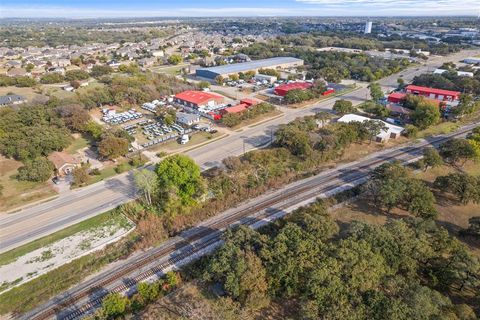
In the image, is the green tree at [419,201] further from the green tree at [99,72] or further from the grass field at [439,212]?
the green tree at [99,72]

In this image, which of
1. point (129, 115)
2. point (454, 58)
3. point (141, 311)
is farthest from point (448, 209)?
point (454, 58)

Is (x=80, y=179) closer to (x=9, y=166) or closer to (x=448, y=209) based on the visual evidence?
(x=9, y=166)

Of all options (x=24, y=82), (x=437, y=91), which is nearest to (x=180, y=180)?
(x=437, y=91)

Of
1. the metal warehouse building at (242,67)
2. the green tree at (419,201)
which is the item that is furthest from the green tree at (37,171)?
the metal warehouse building at (242,67)

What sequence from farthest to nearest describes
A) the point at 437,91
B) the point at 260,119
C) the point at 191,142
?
the point at 437,91 → the point at 260,119 → the point at 191,142

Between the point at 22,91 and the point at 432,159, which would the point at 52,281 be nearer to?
the point at 432,159

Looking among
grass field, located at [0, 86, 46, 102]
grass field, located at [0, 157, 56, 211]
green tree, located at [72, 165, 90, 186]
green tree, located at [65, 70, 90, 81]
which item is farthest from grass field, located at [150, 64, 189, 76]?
green tree, located at [72, 165, 90, 186]
